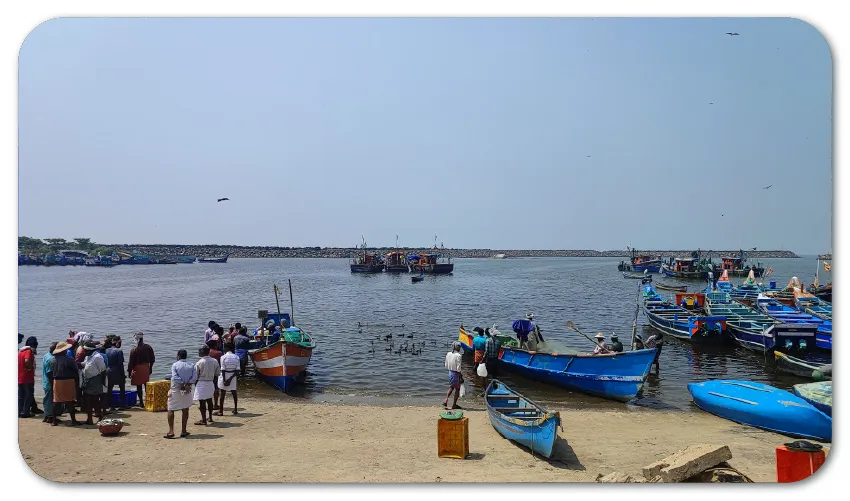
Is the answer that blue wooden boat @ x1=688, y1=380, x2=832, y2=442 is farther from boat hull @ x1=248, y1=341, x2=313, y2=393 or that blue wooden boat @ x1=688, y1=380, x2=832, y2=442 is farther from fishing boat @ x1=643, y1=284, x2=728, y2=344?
fishing boat @ x1=643, y1=284, x2=728, y2=344

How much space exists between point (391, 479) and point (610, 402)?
870cm

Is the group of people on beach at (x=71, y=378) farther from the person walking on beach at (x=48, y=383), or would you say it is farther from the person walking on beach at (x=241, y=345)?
the person walking on beach at (x=241, y=345)

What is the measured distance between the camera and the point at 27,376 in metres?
10.6

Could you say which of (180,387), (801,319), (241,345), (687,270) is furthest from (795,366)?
(687,270)

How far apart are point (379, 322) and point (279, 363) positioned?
18126mm

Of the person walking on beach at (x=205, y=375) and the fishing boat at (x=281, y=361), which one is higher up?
the person walking on beach at (x=205, y=375)

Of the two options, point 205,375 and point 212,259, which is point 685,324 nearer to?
point 205,375

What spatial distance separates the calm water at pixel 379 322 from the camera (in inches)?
711

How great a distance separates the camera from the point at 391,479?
837 cm

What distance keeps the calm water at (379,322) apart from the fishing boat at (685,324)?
0.49m

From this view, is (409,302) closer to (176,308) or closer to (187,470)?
(176,308)

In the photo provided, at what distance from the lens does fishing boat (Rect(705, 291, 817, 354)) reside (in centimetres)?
2097

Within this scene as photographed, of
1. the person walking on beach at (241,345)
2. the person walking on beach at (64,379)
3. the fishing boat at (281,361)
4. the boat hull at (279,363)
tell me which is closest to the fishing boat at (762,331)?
the fishing boat at (281,361)

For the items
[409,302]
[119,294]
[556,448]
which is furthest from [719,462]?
[119,294]
